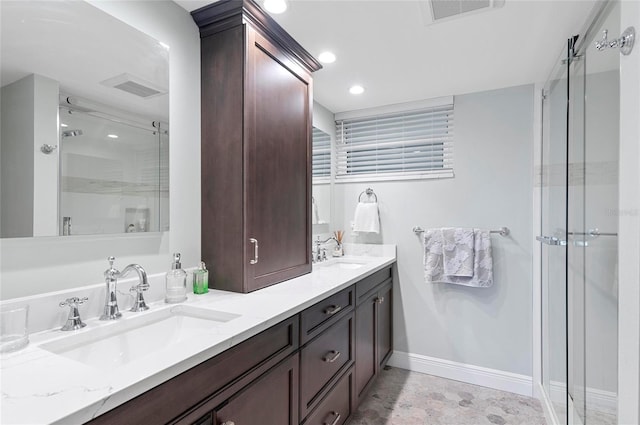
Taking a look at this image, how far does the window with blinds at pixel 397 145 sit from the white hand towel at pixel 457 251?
1.59 feet

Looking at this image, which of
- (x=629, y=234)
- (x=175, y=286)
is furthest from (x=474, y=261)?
(x=175, y=286)

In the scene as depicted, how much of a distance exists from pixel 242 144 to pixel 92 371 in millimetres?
1065

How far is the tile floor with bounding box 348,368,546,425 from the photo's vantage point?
6.91ft

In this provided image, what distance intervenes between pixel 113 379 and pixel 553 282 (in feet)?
7.68

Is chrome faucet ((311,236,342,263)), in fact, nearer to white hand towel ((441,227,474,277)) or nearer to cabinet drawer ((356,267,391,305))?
cabinet drawer ((356,267,391,305))

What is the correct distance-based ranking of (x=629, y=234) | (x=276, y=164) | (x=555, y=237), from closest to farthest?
(x=629, y=234) → (x=276, y=164) → (x=555, y=237)

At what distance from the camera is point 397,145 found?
290 centimetres

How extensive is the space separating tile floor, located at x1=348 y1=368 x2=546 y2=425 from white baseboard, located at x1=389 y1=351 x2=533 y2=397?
0.16 ft

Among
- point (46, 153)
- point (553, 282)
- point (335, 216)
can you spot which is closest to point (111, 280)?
point (46, 153)

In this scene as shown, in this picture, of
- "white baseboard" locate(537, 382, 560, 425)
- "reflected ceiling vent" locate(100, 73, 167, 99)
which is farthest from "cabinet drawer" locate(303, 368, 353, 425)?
"reflected ceiling vent" locate(100, 73, 167, 99)

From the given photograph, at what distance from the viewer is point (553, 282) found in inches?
82.4

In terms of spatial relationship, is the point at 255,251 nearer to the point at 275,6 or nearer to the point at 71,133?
the point at 71,133

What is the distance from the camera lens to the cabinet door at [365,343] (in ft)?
6.84

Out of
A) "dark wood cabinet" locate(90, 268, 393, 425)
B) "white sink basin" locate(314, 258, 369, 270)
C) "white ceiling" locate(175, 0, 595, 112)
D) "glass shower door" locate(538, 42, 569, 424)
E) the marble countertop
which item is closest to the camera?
the marble countertop
